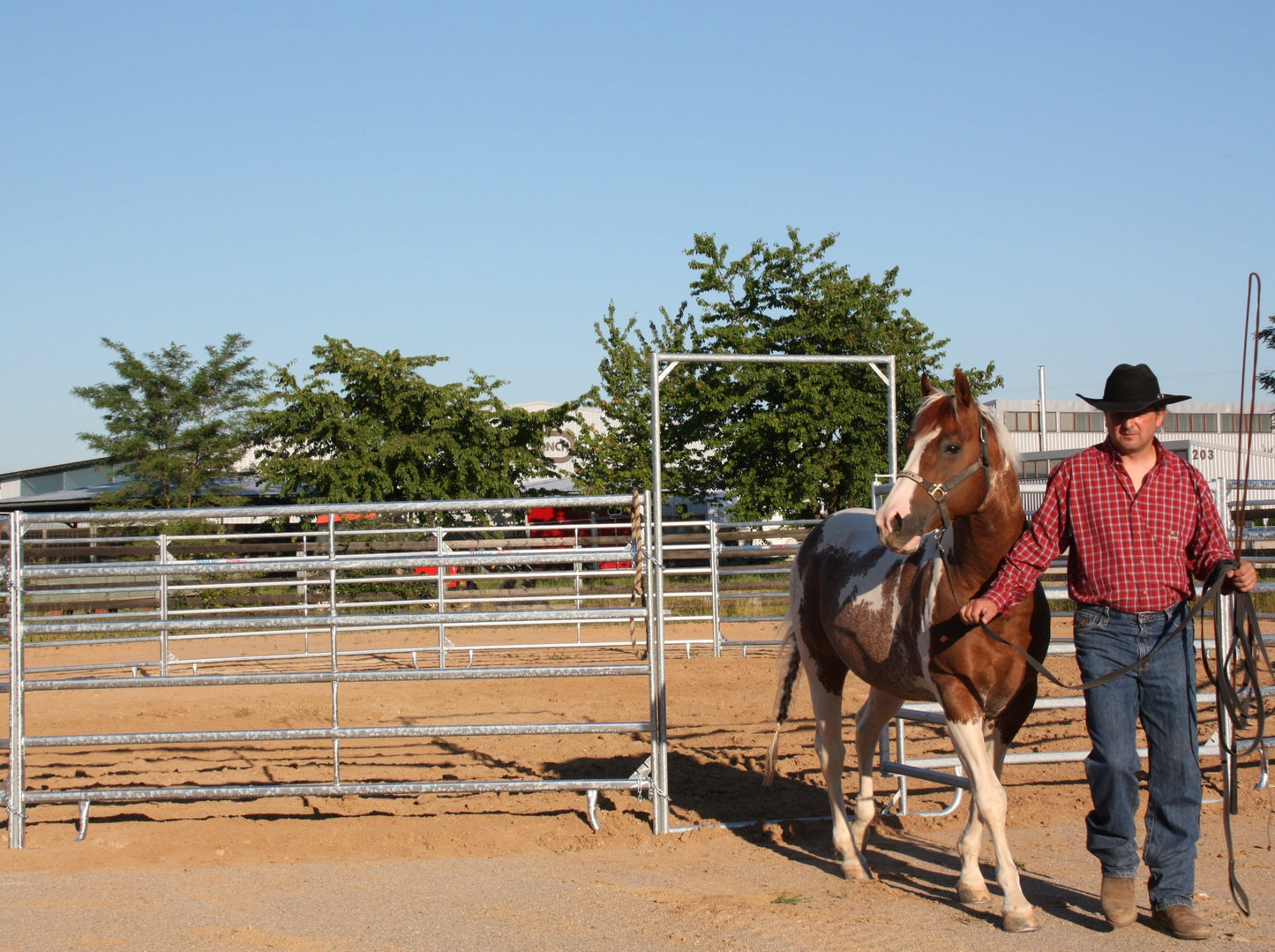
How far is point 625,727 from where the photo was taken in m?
4.96

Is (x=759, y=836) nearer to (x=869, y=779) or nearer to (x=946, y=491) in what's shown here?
(x=869, y=779)

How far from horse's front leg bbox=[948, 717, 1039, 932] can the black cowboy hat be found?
1183 mm

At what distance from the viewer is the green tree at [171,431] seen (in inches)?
897

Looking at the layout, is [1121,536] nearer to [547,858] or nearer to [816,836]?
[816,836]

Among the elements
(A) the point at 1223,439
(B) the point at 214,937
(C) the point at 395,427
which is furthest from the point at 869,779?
(A) the point at 1223,439

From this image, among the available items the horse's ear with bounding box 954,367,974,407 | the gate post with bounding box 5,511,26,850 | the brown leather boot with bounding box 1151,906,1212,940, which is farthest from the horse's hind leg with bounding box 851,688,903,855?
the gate post with bounding box 5,511,26,850

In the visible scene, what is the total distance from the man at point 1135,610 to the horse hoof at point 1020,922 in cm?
24

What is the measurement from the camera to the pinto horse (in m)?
3.55

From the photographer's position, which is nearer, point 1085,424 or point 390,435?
point 390,435

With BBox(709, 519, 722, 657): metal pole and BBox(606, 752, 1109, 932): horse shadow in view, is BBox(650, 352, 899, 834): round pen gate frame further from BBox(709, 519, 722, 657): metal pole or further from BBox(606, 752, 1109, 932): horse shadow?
BBox(709, 519, 722, 657): metal pole

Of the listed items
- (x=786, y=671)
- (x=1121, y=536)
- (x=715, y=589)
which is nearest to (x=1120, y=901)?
(x=1121, y=536)

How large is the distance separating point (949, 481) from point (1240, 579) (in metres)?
0.95

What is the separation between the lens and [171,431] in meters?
23.5

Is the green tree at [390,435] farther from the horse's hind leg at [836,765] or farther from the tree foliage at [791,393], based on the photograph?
the horse's hind leg at [836,765]
